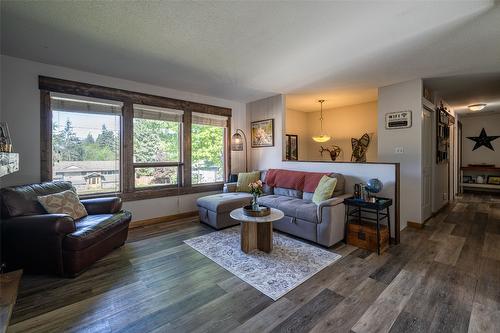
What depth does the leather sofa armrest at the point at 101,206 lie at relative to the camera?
9.91 feet

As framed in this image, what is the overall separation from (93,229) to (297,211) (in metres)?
2.58

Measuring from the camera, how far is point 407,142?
389 centimetres

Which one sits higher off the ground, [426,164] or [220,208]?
[426,164]

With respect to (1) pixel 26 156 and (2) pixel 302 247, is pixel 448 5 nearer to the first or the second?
(2) pixel 302 247

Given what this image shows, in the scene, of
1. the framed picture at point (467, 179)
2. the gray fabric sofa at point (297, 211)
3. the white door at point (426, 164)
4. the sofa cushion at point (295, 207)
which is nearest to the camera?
the gray fabric sofa at point (297, 211)

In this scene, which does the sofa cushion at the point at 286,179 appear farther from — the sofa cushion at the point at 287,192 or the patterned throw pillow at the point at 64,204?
the patterned throw pillow at the point at 64,204

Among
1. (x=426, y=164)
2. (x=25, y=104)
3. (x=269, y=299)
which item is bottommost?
(x=269, y=299)

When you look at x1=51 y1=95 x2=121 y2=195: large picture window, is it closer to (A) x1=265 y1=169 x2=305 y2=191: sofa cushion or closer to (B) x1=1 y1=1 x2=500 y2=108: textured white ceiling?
(B) x1=1 y1=1 x2=500 y2=108: textured white ceiling

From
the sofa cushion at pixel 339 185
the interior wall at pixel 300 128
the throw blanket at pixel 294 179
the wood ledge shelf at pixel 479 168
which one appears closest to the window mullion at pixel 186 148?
the throw blanket at pixel 294 179

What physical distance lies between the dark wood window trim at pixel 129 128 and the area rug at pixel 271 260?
4.81ft

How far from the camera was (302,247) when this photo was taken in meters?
3.04

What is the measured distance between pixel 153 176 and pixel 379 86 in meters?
4.59

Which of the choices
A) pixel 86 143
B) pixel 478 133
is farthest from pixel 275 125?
pixel 478 133

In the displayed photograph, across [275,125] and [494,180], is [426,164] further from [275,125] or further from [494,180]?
[494,180]
